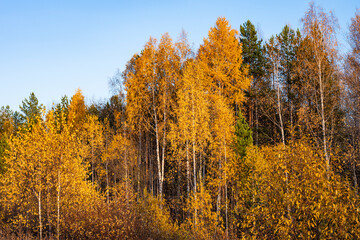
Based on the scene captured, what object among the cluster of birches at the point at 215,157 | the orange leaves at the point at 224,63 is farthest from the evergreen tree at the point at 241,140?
the orange leaves at the point at 224,63

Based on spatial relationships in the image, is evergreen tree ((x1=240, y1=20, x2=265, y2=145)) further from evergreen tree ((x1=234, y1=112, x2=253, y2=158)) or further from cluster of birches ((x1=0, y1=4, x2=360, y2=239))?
evergreen tree ((x1=234, y1=112, x2=253, y2=158))

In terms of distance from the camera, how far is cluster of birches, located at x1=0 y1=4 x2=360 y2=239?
616 cm

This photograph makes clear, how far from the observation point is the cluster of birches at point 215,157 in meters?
6.16

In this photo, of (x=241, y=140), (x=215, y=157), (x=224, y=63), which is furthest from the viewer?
(x=224, y=63)

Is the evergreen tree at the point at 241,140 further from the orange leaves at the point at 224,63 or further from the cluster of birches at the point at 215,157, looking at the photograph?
the orange leaves at the point at 224,63

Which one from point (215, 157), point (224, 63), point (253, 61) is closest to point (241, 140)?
point (215, 157)

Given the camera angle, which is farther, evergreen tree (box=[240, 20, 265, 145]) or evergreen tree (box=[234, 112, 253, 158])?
evergreen tree (box=[240, 20, 265, 145])

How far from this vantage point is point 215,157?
18.1 meters

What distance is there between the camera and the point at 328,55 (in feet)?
49.4

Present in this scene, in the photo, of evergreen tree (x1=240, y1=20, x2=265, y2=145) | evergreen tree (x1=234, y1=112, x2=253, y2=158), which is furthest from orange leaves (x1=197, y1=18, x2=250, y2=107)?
evergreen tree (x1=240, y1=20, x2=265, y2=145)

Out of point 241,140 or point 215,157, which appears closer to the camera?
point 215,157

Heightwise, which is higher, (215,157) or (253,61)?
(253,61)

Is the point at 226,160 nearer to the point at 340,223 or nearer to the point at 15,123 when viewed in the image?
the point at 340,223

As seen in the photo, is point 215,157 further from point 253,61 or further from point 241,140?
point 253,61
